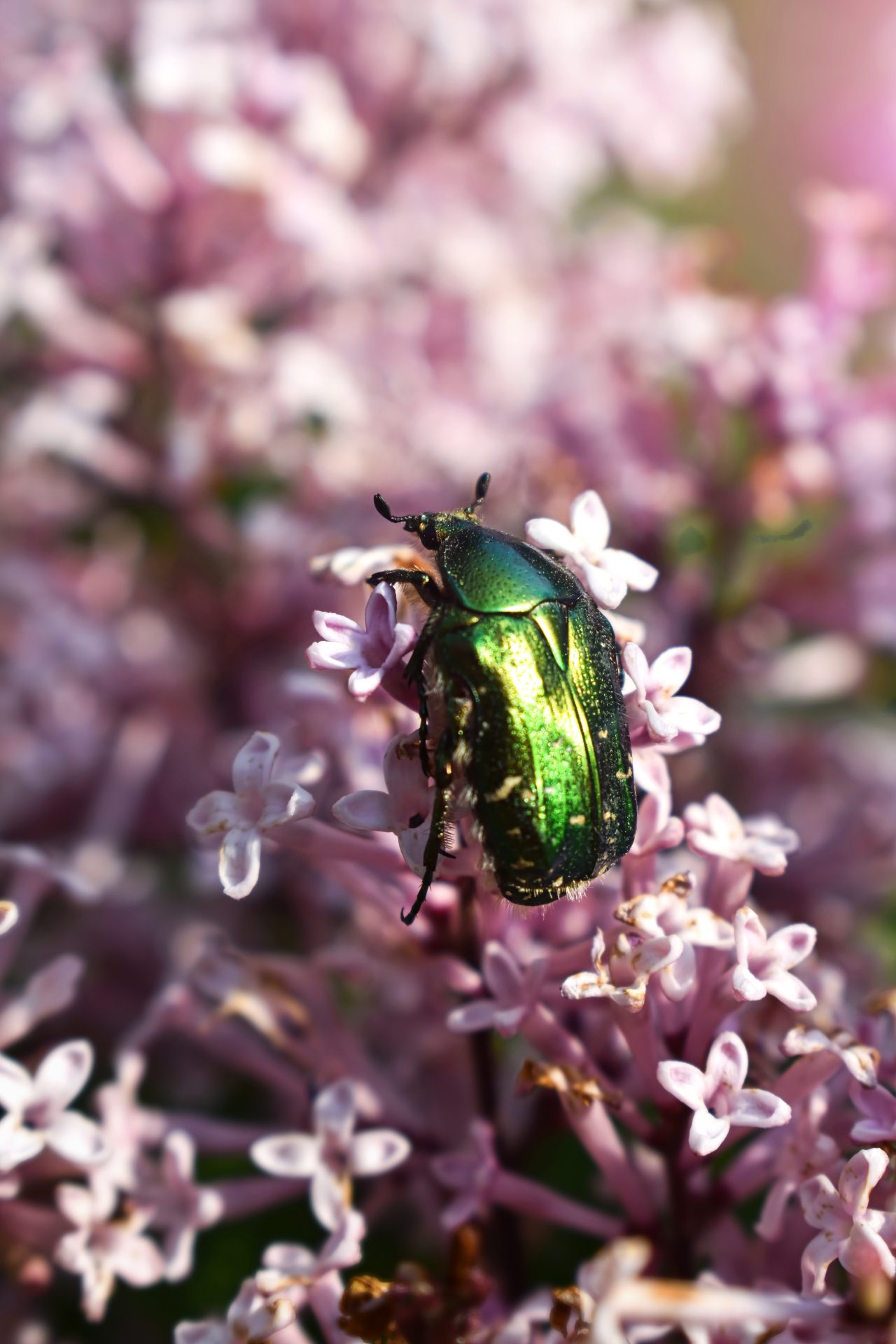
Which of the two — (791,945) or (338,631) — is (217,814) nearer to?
(338,631)

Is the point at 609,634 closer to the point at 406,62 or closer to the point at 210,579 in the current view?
the point at 210,579

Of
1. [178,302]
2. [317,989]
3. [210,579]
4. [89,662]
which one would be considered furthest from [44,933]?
[178,302]

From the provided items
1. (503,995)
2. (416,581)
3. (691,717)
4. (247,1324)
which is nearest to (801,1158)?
(503,995)

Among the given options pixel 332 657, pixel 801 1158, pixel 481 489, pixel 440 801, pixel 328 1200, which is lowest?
pixel 328 1200

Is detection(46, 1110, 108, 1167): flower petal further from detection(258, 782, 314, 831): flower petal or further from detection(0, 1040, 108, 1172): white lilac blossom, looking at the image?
detection(258, 782, 314, 831): flower petal

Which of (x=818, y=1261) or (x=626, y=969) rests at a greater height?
(x=626, y=969)

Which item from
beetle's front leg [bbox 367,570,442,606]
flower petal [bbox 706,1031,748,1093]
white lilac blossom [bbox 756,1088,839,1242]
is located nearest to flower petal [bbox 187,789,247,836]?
beetle's front leg [bbox 367,570,442,606]

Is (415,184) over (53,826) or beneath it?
over

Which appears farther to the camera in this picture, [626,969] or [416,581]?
[416,581]
